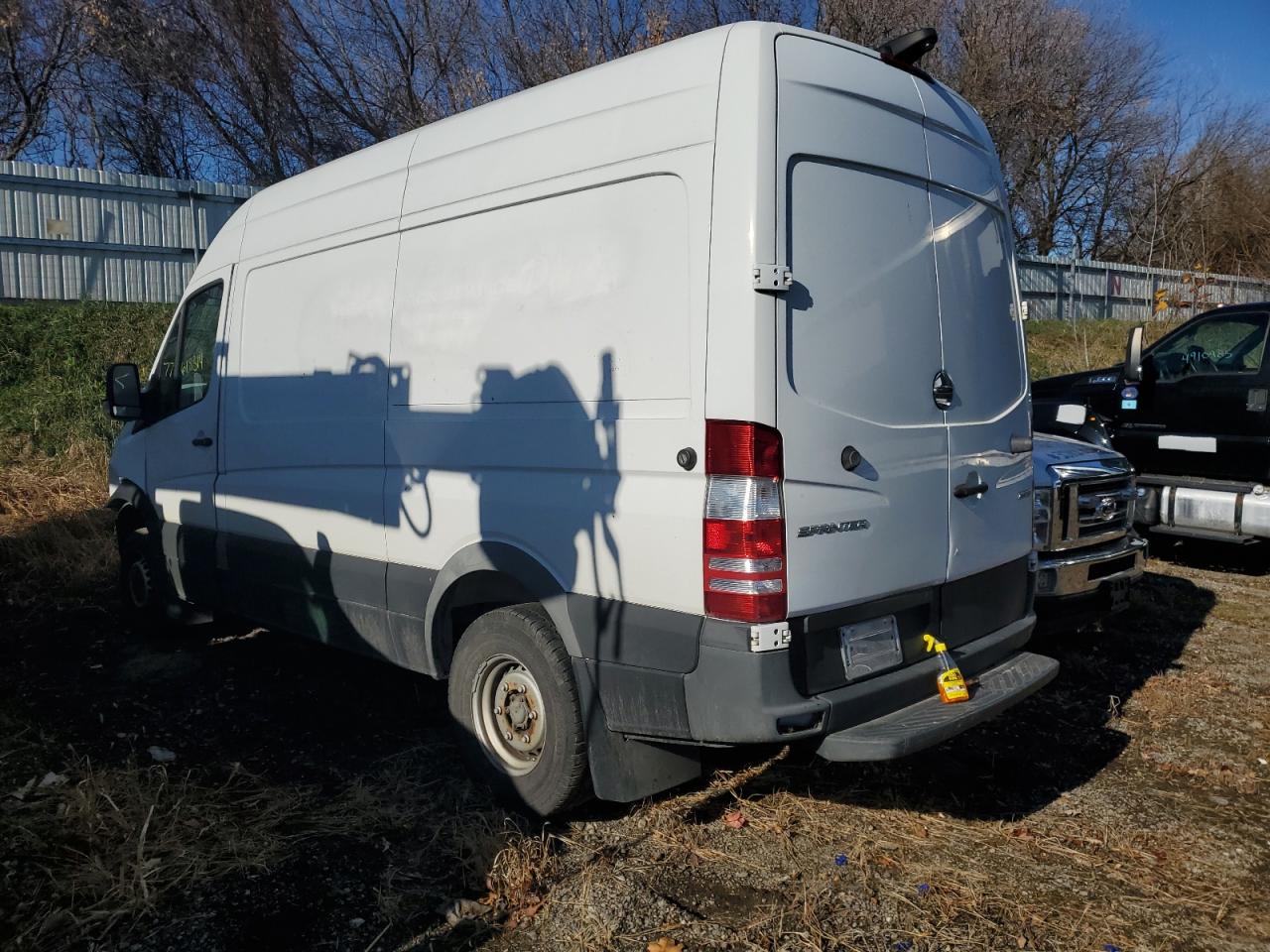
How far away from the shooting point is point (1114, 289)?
24781 mm

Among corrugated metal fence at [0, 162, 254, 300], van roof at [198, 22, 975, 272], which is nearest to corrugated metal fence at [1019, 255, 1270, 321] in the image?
corrugated metal fence at [0, 162, 254, 300]

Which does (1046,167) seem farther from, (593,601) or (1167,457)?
(593,601)

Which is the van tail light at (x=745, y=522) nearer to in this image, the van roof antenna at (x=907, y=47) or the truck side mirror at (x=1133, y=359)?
the van roof antenna at (x=907, y=47)

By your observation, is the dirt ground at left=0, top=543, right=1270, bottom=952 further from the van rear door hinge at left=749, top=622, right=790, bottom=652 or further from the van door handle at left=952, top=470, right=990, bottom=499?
the van door handle at left=952, top=470, right=990, bottom=499

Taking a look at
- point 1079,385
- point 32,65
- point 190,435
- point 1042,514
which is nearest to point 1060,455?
point 1042,514

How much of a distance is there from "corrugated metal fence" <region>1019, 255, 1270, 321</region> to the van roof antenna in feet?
65.3

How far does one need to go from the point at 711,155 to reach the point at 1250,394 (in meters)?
6.35

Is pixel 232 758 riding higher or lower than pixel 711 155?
lower

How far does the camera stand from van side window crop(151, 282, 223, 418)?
5820 mm

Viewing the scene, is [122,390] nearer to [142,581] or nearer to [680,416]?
[142,581]

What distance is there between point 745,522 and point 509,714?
4.65ft

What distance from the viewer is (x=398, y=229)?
14.6ft

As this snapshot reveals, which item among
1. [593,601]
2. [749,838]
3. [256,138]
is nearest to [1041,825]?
[749,838]

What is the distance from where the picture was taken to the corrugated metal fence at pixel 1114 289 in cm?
2295
